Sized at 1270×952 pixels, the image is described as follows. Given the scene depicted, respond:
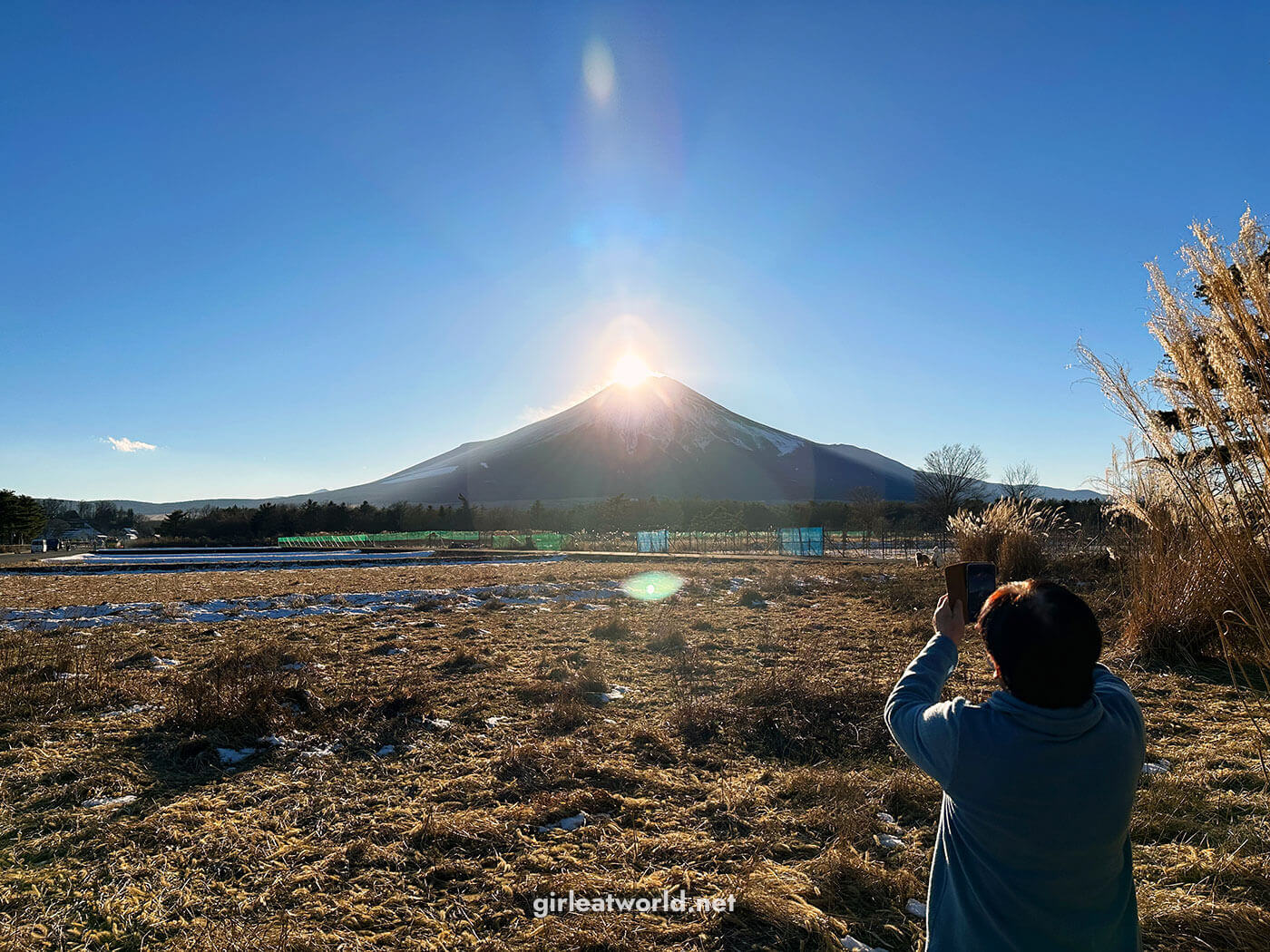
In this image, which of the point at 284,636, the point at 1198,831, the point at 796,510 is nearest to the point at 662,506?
the point at 796,510

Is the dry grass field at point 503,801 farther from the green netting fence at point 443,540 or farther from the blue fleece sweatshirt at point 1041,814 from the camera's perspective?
the green netting fence at point 443,540

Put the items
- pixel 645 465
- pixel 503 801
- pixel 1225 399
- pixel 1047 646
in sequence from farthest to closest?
pixel 645 465, pixel 503 801, pixel 1225 399, pixel 1047 646

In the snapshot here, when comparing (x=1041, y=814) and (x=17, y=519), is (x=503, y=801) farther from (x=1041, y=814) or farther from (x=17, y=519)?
(x=17, y=519)

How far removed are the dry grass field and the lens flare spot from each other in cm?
584

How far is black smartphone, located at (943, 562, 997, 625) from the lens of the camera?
1.74m

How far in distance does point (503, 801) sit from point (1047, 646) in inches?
127

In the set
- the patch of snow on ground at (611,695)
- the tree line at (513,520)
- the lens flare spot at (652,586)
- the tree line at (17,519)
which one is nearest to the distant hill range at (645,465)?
the tree line at (513,520)

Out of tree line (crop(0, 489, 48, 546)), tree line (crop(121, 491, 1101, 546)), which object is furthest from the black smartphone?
tree line (crop(0, 489, 48, 546))

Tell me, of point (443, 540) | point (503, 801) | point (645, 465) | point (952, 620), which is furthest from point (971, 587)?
point (645, 465)

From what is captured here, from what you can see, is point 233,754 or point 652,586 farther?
point 652,586

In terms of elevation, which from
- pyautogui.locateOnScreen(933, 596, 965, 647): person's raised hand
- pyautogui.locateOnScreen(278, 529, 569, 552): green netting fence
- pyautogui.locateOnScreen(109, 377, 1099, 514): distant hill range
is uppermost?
pyautogui.locateOnScreen(109, 377, 1099, 514): distant hill range

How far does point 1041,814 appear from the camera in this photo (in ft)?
4.54

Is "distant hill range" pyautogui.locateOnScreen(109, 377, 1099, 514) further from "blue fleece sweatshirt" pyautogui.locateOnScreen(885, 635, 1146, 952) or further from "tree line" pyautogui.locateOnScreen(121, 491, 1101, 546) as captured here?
"blue fleece sweatshirt" pyautogui.locateOnScreen(885, 635, 1146, 952)

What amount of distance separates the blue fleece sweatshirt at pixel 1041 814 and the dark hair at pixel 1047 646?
0.13 feet
